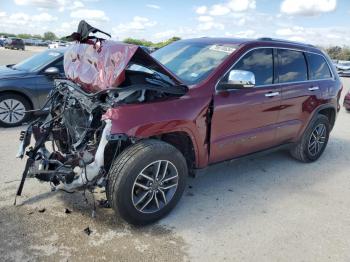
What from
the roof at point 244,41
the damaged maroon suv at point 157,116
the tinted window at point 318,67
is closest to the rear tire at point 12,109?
the damaged maroon suv at point 157,116

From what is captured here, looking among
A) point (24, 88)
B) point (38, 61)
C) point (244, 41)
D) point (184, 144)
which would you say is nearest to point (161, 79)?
point (184, 144)

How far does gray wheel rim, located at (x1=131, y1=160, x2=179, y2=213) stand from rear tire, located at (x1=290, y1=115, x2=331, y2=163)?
2.71 meters

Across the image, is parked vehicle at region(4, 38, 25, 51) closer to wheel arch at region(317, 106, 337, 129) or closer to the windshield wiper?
wheel arch at region(317, 106, 337, 129)

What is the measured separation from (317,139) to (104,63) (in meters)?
3.85

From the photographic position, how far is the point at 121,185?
3324 millimetres

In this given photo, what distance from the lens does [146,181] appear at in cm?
359

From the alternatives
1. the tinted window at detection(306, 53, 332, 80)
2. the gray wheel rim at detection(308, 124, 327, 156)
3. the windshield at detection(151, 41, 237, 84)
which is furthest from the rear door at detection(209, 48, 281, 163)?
the gray wheel rim at detection(308, 124, 327, 156)

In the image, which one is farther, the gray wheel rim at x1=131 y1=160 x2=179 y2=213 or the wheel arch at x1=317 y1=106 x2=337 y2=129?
the wheel arch at x1=317 y1=106 x2=337 y2=129

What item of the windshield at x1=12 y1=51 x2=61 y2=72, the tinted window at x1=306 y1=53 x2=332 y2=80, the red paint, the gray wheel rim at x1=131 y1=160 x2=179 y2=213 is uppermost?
the tinted window at x1=306 y1=53 x2=332 y2=80

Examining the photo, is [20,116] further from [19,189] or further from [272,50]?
[272,50]

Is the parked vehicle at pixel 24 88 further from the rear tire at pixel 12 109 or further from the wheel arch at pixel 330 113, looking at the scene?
the wheel arch at pixel 330 113

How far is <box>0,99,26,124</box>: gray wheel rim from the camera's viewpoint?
6953 millimetres

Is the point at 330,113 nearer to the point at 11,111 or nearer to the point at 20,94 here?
the point at 20,94

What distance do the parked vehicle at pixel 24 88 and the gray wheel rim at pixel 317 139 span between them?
467 cm
